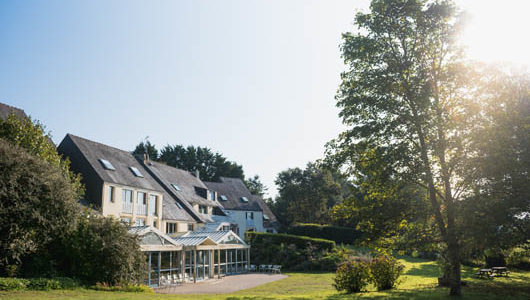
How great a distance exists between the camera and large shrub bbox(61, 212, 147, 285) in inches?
727

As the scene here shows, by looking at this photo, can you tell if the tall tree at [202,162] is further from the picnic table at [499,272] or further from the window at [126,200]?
the picnic table at [499,272]

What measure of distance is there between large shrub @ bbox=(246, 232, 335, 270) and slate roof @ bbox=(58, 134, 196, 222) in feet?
22.8

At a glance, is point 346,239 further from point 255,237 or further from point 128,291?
point 128,291

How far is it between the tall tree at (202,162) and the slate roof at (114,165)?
37848 mm

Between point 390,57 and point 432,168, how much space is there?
5.37 m

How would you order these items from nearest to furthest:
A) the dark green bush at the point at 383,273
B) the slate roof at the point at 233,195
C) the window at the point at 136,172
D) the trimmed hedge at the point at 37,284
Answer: the trimmed hedge at the point at 37,284, the dark green bush at the point at 383,273, the window at the point at 136,172, the slate roof at the point at 233,195

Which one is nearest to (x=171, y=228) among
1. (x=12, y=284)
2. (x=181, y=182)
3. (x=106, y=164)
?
(x=106, y=164)

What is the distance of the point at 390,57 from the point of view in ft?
61.3

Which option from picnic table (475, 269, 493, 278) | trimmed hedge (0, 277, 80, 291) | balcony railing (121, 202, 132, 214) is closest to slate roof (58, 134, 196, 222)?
balcony railing (121, 202, 132, 214)

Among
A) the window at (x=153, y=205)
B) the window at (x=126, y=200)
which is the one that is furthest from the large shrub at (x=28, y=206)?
the window at (x=153, y=205)

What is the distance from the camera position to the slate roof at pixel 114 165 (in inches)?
1181

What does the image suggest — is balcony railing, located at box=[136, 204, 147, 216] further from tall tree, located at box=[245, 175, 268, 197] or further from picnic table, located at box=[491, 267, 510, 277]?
tall tree, located at box=[245, 175, 268, 197]

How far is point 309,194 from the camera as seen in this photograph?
61188 mm

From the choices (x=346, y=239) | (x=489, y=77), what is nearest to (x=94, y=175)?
(x=489, y=77)
